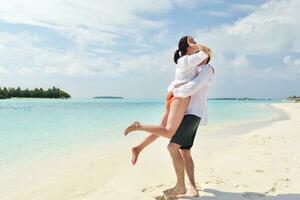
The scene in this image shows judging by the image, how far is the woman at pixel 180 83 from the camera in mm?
4254

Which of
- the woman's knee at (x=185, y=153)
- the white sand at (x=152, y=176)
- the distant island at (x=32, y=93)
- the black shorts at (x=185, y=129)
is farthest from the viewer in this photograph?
the distant island at (x=32, y=93)

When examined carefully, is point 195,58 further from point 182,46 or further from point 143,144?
point 143,144

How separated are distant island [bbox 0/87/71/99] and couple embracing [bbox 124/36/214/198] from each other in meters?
95.9

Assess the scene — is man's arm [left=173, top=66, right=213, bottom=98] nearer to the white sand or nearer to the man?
the man

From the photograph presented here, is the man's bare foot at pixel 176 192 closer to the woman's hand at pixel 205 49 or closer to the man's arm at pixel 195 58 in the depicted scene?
the man's arm at pixel 195 58

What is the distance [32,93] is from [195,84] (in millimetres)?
108396

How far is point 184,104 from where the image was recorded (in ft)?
14.2

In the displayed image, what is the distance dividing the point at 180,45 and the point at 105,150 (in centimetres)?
552

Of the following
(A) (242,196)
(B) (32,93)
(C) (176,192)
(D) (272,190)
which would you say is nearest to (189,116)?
(C) (176,192)

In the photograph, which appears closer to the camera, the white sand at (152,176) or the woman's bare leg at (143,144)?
the woman's bare leg at (143,144)

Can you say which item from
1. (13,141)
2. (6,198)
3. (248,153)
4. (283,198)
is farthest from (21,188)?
(13,141)

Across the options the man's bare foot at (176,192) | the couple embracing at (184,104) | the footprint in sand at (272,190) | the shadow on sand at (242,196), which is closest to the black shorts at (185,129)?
the couple embracing at (184,104)

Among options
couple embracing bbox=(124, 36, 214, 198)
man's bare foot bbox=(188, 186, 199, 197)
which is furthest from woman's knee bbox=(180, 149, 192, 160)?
man's bare foot bbox=(188, 186, 199, 197)

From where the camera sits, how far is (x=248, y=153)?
807cm
